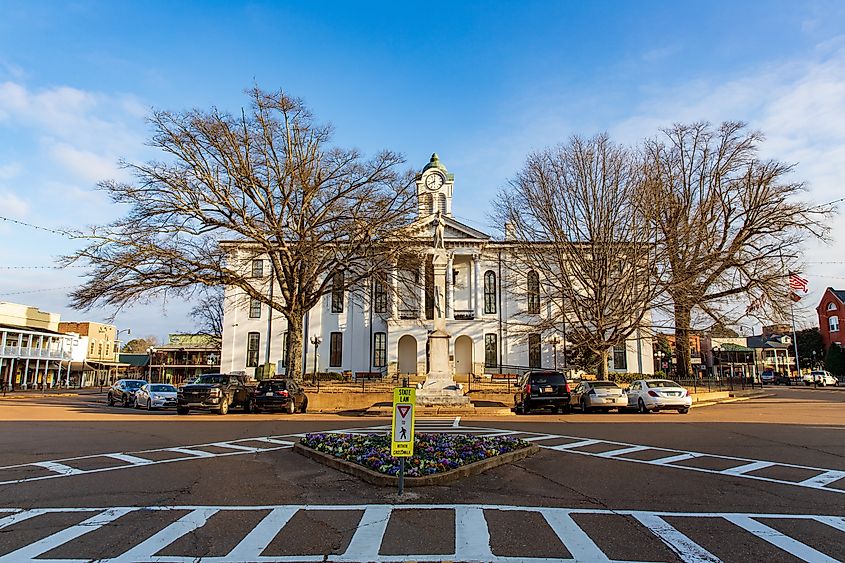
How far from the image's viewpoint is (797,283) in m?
36.1

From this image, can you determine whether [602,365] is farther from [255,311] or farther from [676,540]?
[255,311]

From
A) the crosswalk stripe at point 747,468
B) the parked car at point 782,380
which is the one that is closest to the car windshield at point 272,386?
the crosswalk stripe at point 747,468

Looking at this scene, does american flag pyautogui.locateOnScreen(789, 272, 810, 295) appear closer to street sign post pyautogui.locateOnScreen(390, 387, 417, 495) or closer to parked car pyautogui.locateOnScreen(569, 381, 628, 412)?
parked car pyautogui.locateOnScreen(569, 381, 628, 412)

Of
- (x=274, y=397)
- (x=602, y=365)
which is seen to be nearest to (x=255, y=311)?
(x=274, y=397)

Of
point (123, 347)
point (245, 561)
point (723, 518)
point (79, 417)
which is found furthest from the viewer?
point (123, 347)

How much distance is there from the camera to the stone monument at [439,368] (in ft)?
80.5

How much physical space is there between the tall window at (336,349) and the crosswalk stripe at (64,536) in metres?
42.1

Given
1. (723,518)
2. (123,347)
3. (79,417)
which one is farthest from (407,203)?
(123,347)

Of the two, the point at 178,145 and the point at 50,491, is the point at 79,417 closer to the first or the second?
the point at 178,145

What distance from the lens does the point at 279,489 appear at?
8367 millimetres

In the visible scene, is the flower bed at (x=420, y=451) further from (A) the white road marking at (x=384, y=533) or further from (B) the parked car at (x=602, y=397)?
(B) the parked car at (x=602, y=397)

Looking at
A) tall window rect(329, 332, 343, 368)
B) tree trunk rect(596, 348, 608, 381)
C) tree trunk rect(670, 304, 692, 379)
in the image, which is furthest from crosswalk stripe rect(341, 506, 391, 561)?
tall window rect(329, 332, 343, 368)

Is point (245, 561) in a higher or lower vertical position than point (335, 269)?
lower

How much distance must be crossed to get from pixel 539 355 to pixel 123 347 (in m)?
123
